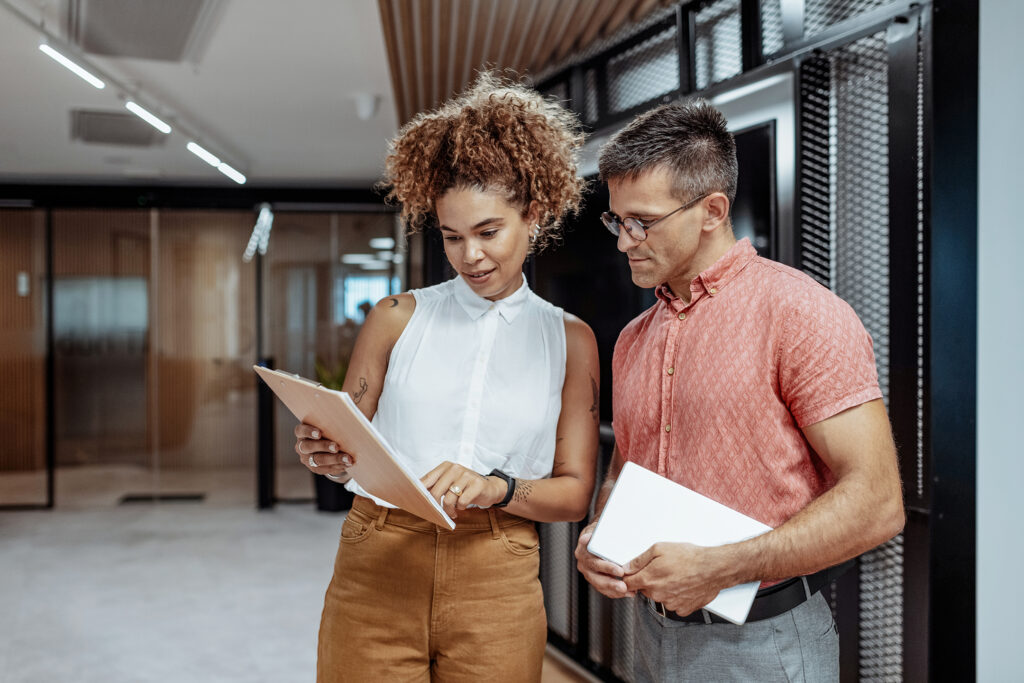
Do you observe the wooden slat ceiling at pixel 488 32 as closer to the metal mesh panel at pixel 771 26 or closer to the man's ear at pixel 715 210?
the metal mesh panel at pixel 771 26

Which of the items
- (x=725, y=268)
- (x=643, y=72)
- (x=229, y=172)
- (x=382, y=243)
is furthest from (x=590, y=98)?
(x=382, y=243)

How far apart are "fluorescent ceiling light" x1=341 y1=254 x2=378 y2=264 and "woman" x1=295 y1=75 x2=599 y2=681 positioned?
578 centimetres

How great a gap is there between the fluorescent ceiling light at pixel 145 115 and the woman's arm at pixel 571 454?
3.63 meters

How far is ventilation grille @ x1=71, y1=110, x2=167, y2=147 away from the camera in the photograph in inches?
192

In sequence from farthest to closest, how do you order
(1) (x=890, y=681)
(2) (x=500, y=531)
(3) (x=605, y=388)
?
(3) (x=605, y=388)
(1) (x=890, y=681)
(2) (x=500, y=531)

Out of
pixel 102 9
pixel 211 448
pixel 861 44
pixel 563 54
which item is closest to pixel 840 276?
pixel 861 44

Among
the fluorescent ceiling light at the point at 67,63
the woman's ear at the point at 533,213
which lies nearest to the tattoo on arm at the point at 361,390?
the woman's ear at the point at 533,213

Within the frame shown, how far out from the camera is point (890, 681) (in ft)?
5.84

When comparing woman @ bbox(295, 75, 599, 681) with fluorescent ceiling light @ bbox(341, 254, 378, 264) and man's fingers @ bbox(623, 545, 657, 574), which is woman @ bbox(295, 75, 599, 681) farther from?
fluorescent ceiling light @ bbox(341, 254, 378, 264)

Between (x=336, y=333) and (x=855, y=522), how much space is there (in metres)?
6.50

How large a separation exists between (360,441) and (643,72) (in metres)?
2.13

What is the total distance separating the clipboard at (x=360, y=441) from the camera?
1.05 m

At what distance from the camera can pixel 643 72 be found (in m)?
2.79

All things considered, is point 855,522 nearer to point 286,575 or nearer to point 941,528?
point 941,528
